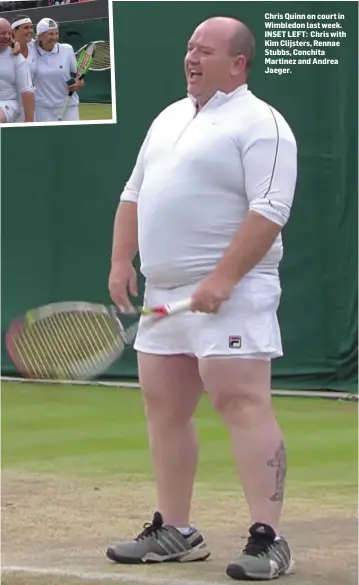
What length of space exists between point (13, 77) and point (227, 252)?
4.69 m

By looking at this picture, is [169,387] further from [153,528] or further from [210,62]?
[210,62]

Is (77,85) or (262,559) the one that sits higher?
(77,85)

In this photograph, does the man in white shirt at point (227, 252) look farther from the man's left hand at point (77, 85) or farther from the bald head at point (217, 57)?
the man's left hand at point (77, 85)

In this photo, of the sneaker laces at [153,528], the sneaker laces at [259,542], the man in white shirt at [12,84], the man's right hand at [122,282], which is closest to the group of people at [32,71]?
the man in white shirt at [12,84]

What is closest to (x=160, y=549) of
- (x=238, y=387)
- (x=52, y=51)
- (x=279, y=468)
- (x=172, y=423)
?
(x=172, y=423)

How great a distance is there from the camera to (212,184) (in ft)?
15.2

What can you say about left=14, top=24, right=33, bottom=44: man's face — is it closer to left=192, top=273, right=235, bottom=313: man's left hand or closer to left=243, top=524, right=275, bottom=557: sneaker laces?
left=192, top=273, right=235, bottom=313: man's left hand

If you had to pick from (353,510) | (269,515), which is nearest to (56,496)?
(353,510)

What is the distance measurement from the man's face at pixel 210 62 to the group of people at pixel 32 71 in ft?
14.0

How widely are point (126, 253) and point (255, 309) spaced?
59 cm

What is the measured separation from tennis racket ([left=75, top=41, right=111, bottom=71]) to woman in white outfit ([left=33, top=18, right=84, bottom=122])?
4.7 inches

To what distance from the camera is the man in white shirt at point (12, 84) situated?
8844 mm

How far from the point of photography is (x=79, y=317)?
4.82 m

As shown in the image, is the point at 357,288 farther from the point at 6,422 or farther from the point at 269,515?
the point at 269,515
